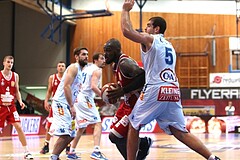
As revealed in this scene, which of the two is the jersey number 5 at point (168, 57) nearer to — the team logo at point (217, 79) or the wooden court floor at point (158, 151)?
the wooden court floor at point (158, 151)

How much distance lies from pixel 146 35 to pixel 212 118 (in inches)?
653

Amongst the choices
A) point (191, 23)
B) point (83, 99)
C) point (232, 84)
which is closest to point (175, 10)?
point (191, 23)

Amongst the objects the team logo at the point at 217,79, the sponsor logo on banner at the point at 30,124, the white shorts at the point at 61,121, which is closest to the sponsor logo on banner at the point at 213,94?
the team logo at the point at 217,79

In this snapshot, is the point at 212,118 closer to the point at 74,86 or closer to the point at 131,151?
the point at 74,86

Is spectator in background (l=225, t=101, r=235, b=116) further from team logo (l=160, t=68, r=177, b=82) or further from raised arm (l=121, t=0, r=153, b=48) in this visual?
raised arm (l=121, t=0, r=153, b=48)

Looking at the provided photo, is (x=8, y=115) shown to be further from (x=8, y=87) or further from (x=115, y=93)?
(x=115, y=93)

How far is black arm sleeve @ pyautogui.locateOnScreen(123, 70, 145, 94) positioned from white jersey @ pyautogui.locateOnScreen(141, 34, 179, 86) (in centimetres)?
12

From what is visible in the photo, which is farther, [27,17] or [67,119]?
[27,17]

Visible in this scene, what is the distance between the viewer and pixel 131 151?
5.36m

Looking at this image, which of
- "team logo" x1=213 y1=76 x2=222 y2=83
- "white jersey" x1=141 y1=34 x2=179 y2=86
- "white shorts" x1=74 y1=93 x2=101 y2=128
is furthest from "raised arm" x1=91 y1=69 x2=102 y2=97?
"team logo" x1=213 y1=76 x2=222 y2=83

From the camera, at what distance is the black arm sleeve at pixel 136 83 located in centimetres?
536

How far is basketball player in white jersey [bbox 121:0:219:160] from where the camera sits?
17.1 ft

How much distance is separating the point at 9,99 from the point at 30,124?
1002cm

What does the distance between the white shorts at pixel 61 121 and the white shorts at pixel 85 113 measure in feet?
4.03
